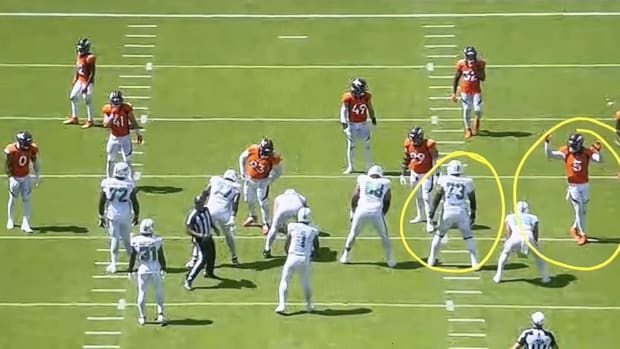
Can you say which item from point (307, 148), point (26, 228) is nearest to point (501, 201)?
point (307, 148)

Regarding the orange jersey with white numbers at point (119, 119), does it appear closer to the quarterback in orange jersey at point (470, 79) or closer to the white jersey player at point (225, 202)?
the white jersey player at point (225, 202)

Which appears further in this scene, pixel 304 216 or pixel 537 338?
pixel 304 216

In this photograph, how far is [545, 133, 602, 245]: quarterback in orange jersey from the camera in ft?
97.0

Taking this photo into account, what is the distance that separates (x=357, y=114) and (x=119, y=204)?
4908 mm

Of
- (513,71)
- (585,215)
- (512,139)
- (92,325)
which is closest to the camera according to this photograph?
(92,325)

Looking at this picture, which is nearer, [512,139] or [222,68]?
[512,139]

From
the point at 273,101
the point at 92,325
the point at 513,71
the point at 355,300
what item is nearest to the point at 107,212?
the point at 92,325

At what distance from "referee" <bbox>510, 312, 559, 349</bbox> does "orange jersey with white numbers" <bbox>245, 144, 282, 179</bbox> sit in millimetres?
6026

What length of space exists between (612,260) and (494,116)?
5382 mm

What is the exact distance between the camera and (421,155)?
30.1 metres

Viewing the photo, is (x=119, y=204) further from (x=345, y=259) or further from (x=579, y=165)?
(x=579, y=165)

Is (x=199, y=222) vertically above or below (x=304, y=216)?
below

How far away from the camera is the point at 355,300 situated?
28312 mm

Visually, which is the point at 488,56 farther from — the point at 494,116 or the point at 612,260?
the point at 612,260
